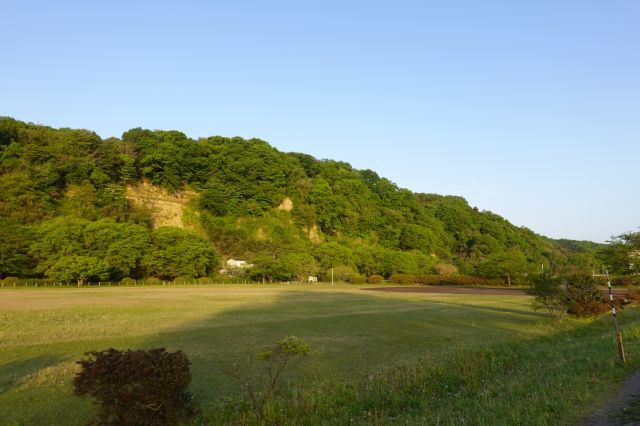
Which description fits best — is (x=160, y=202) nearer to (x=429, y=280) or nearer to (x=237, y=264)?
(x=237, y=264)

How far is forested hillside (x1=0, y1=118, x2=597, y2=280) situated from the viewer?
2329 inches

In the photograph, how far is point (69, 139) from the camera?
248 ft

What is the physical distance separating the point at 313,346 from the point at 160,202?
76871 mm

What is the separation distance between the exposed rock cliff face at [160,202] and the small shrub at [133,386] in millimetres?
78634

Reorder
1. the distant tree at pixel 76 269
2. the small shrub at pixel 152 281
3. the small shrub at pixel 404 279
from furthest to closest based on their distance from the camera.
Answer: the small shrub at pixel 404 279 → the small shrub at pixel 152 281 → the distant tree at pixel 76 269

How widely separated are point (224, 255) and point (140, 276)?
2164cm

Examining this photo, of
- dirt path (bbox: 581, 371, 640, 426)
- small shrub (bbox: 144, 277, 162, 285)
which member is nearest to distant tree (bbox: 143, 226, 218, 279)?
small shrub (bbox: 144, 277, 162, 285)

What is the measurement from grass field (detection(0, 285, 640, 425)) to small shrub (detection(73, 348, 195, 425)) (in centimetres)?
198

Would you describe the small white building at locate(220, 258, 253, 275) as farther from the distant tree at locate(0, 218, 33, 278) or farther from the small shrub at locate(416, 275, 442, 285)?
the small shrub at locate(416, 275, 442, 285)

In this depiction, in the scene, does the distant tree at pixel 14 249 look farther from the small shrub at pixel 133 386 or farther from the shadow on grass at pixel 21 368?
the small shrub at pixel 133 386

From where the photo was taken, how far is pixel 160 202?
3324 inches

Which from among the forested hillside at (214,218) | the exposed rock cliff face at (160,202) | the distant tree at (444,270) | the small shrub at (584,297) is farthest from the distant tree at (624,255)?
the exposed rock cliff face at (160,202)

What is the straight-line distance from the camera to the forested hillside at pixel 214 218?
194 ft

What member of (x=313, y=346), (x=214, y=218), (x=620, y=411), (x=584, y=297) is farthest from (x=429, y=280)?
(x=620, y=411)
